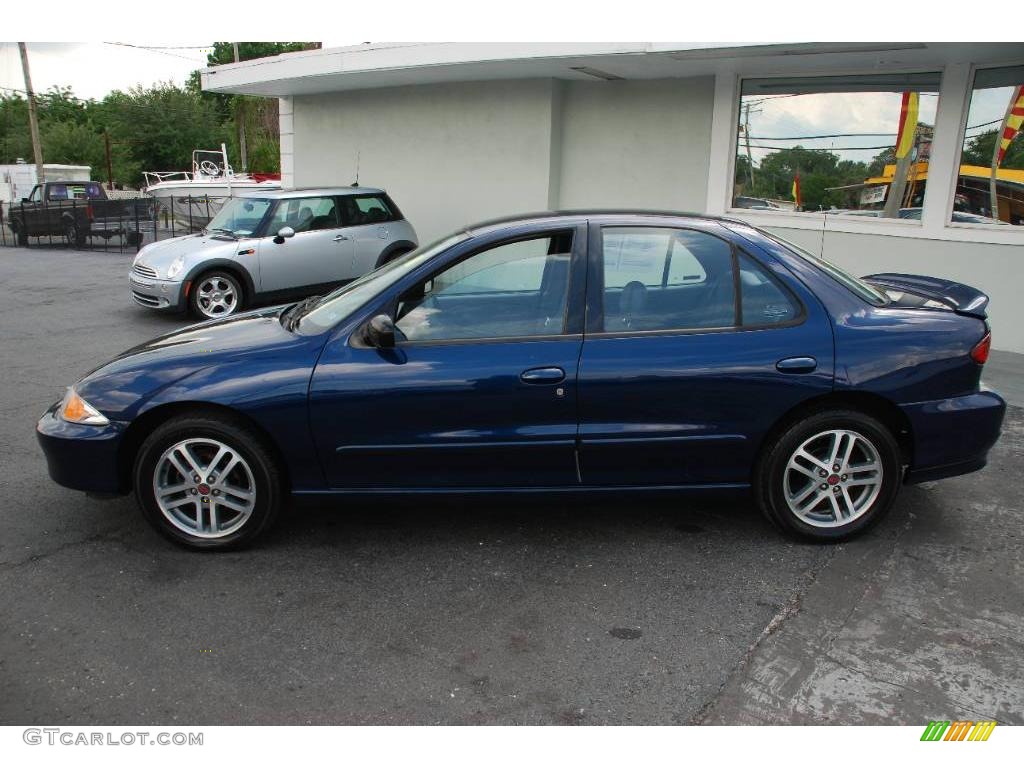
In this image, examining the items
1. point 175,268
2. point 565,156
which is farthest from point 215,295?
point 565,156

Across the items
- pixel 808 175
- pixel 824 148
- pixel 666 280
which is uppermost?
pixel 824 148

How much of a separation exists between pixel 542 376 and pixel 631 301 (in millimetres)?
591

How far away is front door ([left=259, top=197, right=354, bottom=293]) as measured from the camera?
412 inches

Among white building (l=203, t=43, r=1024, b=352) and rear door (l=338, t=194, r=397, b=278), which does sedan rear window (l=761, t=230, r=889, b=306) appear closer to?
white building (l=203, t=43, r=1024, b=352)

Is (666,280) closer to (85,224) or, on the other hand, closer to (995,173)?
(995,173)

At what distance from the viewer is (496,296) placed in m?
4.02

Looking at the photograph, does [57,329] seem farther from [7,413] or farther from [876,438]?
[876,438]

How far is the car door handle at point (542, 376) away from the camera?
12.4ft

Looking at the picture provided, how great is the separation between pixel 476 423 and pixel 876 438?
1.91 meters

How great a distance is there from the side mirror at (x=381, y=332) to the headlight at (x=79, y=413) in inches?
51.5

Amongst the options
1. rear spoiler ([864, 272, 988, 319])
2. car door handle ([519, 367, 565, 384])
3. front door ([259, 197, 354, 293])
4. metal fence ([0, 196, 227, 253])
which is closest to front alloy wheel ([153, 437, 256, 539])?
car door handle ([519, 367, 565, 384])

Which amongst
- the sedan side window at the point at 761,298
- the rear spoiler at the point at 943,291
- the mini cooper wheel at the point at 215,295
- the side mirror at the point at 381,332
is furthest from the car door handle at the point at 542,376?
the mini cooper wheel at the point at 215,295

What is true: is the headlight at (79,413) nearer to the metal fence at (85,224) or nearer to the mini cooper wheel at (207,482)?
the mini cooper wheel at (207,482)
